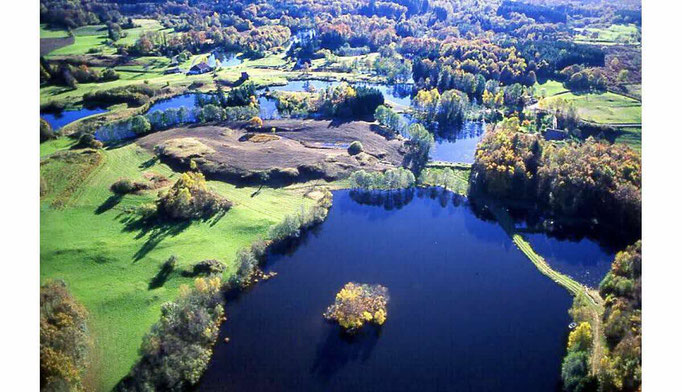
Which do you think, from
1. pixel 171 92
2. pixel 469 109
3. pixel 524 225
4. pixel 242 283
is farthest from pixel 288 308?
pixel 171 92

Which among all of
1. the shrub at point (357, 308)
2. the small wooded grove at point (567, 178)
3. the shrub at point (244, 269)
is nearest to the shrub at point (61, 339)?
the shrub at point (244, 269)

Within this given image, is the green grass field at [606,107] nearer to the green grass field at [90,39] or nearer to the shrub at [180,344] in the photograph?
the shrub at [180,344]

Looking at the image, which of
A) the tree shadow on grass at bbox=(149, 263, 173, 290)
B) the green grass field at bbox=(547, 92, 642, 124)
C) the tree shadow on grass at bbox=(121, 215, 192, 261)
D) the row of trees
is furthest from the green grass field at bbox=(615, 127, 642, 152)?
the tree shadow on grass at bbox=(149, 263, 173, 290)

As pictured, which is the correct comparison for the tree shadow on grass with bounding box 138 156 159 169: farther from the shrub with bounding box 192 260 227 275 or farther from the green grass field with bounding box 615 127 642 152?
the green grass field with bounding box 615 127 642 152

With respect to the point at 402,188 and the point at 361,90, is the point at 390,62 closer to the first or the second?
the point at 361,90

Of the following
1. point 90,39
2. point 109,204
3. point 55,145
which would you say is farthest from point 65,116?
point 90,39
